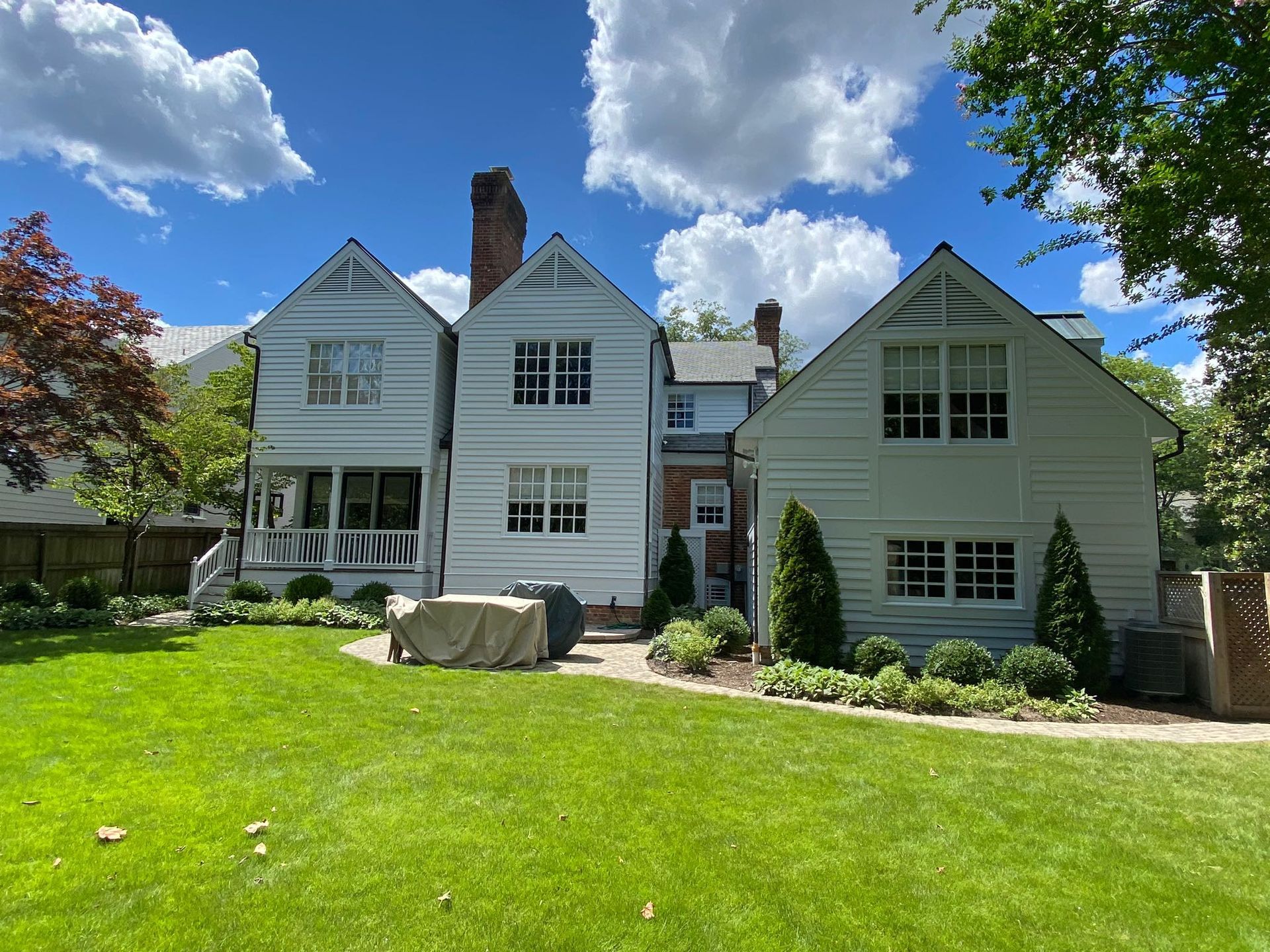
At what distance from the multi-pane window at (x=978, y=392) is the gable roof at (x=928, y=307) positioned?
1.80ft

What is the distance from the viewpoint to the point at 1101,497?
1054cm

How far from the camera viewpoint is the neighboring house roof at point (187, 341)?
23.5 meters

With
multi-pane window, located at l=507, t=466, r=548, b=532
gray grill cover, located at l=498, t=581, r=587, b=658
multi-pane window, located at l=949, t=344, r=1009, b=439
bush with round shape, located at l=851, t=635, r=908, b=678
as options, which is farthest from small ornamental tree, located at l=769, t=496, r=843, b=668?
multi-pane window, located at l=507, t=466, r=548, b=532

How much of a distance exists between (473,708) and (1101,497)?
33.2 ft

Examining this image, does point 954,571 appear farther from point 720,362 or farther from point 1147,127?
point 720,362

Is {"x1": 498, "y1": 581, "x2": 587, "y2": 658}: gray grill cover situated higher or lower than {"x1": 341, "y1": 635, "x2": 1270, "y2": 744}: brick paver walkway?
higher

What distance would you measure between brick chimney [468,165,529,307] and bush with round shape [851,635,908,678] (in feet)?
42.0

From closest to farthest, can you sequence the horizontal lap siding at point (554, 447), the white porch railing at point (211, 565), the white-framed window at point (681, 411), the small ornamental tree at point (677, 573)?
the white porch railing at point (211, 565)
the horizontal lap siding at point (554, 447)
the small ornamental tree at point (677, 573)
the white-framed window at point (681, 411)

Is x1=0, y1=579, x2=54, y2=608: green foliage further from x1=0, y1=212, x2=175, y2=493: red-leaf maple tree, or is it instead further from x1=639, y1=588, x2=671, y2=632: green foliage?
x1=639, y1=588, x2=671, y2=632: green foliage

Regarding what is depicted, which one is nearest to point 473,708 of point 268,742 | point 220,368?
point 268,742

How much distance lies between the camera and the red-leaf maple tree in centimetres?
1067

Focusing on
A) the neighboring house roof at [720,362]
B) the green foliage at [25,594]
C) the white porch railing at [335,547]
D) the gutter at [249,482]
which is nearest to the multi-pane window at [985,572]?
the neighboring house roof at [720,362]

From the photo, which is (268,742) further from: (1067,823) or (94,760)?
(1067,823)

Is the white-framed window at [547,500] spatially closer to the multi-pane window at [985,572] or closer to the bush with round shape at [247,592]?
the bush with round shape at [247,592]
